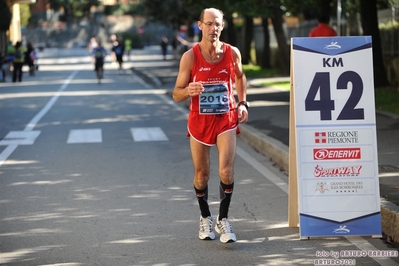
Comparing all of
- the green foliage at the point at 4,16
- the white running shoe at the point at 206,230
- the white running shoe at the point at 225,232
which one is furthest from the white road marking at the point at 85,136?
the green foliage at the point at 4,16

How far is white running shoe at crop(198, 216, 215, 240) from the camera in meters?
7.97

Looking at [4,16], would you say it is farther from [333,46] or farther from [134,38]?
[134,38]

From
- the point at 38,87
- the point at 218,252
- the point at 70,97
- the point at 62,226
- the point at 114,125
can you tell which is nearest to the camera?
the point at 218,252

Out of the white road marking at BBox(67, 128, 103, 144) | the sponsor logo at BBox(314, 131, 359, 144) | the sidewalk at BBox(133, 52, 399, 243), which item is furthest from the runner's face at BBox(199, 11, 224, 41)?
the white road marking at BBox(67, 128, 103, 144)

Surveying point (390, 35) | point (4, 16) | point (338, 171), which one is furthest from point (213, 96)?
point (4, 16)

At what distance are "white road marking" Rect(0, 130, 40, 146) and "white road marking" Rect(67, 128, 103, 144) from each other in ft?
2.19

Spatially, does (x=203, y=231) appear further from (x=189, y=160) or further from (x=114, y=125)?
(x=114, y=125)

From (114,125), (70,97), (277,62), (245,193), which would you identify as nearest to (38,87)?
(70,97)

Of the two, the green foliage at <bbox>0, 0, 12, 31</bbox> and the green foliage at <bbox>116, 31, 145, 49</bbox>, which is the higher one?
the green foliage at <bbox>0, 0, 12, 31</bbox>

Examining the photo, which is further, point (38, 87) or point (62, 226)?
point (38, 87)

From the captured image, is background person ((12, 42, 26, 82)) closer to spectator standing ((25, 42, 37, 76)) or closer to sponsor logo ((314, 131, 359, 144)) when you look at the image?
spectator standing ((25, 42, 37, 76))

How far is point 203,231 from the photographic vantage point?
8.02 meters

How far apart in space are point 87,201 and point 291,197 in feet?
8.94

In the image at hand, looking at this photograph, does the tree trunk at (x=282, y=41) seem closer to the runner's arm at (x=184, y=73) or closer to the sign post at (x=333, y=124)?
the sign post at (x=333, y=124)
